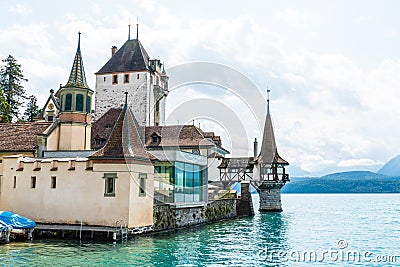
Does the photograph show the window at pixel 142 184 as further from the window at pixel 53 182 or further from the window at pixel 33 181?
the window at pixel 33 181

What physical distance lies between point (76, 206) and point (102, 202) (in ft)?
5.31

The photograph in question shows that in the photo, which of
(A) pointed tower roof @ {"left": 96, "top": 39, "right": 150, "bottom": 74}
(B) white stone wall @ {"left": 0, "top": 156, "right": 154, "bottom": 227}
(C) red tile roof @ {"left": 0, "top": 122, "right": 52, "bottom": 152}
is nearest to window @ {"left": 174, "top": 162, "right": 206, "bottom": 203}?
(B) white stone wall @ {"left": 0, "top": 156, "right": 154, "bottom": 227}

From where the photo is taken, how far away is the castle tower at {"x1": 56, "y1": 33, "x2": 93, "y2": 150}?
32.2m

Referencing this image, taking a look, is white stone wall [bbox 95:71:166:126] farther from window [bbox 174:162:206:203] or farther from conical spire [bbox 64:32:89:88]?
window [bbox 174:162:206:203]

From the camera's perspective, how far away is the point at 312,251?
23219 mm

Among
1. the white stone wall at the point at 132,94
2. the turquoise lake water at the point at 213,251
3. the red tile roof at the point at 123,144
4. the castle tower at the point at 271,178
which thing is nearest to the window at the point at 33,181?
the red tile roof at the point at 123,144

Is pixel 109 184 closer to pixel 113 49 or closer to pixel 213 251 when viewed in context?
pixel 213 251

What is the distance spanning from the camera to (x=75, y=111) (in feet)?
107

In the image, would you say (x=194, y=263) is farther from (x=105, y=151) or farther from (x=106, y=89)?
(x=106, y=89)

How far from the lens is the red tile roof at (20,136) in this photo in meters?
32.6

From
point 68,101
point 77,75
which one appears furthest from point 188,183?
point 77,75

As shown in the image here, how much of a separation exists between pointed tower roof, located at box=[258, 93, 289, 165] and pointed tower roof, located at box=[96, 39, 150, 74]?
15996 mm

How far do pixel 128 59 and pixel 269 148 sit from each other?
19.1m

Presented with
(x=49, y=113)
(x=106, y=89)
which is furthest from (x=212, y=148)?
(x=49, y=113)
